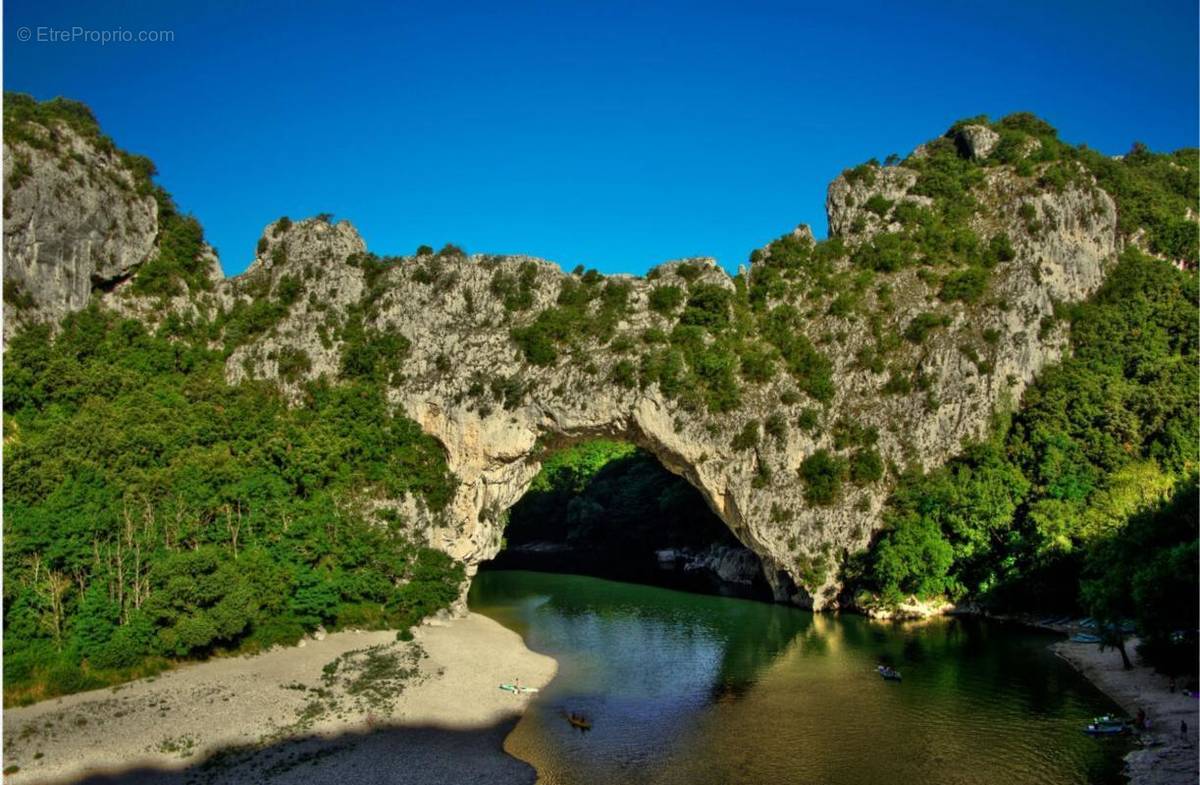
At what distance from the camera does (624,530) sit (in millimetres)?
88625

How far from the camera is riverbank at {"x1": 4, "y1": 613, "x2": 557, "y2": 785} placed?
2709cm

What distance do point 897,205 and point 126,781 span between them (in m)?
67.2

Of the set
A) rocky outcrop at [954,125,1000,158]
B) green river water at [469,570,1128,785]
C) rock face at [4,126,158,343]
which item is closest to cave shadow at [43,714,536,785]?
green river water at [469,570,1128,785]

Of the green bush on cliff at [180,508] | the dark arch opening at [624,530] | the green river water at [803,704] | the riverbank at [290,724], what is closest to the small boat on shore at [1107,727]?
the green river water at [803,704]

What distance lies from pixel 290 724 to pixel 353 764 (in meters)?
4.64

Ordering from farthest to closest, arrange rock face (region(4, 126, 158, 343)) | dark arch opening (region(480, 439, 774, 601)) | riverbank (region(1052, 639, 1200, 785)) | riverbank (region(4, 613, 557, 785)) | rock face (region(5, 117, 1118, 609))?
1. dark arch opening (region(480, 439, 774, 601))
2. rock face (region(5, 117, 1118, 609))
3. rock face (region(4, 126, 158, 343))
4. riverbank (region(4, 613, 557, 785))
5. riverbank (region(1052, 639, 1200, 785))

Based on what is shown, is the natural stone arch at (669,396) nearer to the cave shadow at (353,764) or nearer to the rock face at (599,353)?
the rock face at (599,353)

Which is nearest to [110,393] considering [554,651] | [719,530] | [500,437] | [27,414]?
[27,414]

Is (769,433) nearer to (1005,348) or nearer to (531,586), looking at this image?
(1005,348)

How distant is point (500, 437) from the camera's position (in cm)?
5525

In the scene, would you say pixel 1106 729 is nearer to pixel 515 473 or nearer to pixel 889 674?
pixel 889 674

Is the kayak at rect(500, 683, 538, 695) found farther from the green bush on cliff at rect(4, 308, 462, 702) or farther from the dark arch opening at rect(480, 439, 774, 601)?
the dark arch opening at rect(480, 439, 774, 601)

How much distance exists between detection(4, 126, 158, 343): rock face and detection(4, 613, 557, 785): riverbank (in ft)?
105

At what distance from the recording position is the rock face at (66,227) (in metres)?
52.9
